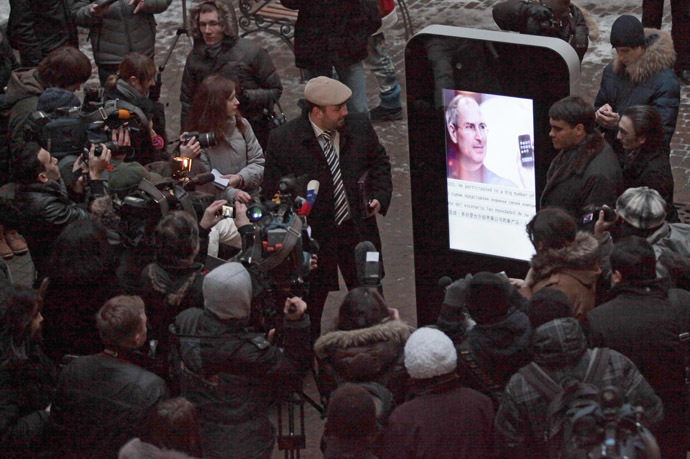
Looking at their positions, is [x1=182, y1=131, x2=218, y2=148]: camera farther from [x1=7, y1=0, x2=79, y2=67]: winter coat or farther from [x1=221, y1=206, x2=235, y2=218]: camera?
[x1=7, y1=0, x2=79, y2=67]: winter coat

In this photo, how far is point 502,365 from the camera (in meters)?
5.10

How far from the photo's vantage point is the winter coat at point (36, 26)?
32.7 ft

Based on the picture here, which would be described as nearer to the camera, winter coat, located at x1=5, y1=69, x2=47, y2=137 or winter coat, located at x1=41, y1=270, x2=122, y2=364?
winter coat, located at x1=41, y1=270, x2=122, y2=364

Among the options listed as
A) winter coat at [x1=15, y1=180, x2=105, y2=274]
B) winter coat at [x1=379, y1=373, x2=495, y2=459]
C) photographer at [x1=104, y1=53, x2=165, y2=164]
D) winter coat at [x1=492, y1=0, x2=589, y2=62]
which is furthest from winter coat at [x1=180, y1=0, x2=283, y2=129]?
winter coat at [x1=379, y1=373, x2=495, y2=459]

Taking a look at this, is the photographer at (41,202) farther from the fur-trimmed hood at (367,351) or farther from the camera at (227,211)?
the fur-trimmed hood at (367,351)

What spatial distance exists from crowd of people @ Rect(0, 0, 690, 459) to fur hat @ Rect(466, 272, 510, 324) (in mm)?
10

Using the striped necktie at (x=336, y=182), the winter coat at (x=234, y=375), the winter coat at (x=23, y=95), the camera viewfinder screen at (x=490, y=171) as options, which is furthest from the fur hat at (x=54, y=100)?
the winter coat at (x=234, y=375)

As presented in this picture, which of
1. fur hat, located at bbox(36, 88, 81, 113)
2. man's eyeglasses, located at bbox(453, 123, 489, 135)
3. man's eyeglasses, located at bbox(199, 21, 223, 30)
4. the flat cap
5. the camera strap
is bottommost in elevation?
man's eyeglasses, located at bbox(453, 123, 489, 135)

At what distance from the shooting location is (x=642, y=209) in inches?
232

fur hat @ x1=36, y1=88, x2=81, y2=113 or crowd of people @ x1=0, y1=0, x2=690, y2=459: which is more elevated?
fur hat @ x1=36, y1=88, x2=81, y2=113

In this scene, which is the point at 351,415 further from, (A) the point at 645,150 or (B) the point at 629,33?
(B) the point at 629,33

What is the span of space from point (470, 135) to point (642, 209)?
1548 millimetres

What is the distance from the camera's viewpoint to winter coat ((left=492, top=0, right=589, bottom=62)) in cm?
823

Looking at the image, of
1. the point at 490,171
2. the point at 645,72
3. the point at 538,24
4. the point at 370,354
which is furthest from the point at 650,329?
the point at 538,24
